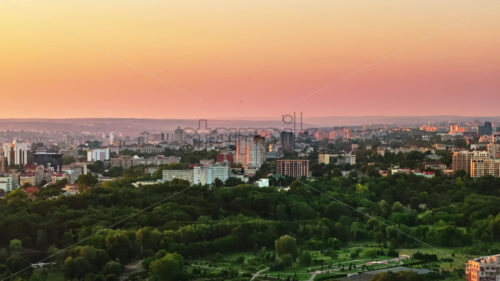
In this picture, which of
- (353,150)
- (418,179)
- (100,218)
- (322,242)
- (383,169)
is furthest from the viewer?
(353,150)

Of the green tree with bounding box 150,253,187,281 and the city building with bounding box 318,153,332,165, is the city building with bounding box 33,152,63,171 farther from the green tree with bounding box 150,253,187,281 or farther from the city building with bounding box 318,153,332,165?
the green tree with bounding box 150,253,187,281

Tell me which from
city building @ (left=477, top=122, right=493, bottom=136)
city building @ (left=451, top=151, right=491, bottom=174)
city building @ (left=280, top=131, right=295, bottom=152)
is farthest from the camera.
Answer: city building @ (left=477, top=122, right=493, bottom=136)

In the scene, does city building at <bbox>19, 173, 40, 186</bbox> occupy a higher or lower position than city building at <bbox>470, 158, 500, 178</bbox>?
lower

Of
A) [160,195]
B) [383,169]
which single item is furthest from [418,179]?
[160,195]

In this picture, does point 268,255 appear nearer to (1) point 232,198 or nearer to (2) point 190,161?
(1) point 232,198

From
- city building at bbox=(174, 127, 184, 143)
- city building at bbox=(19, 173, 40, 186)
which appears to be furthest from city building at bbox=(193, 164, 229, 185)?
city building at bbox=(174, 127, 184, 143)

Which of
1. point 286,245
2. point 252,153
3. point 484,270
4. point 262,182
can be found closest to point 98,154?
point 252,153

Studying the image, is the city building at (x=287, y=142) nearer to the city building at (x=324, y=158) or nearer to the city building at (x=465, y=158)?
the city building at (x=324, y=158)
